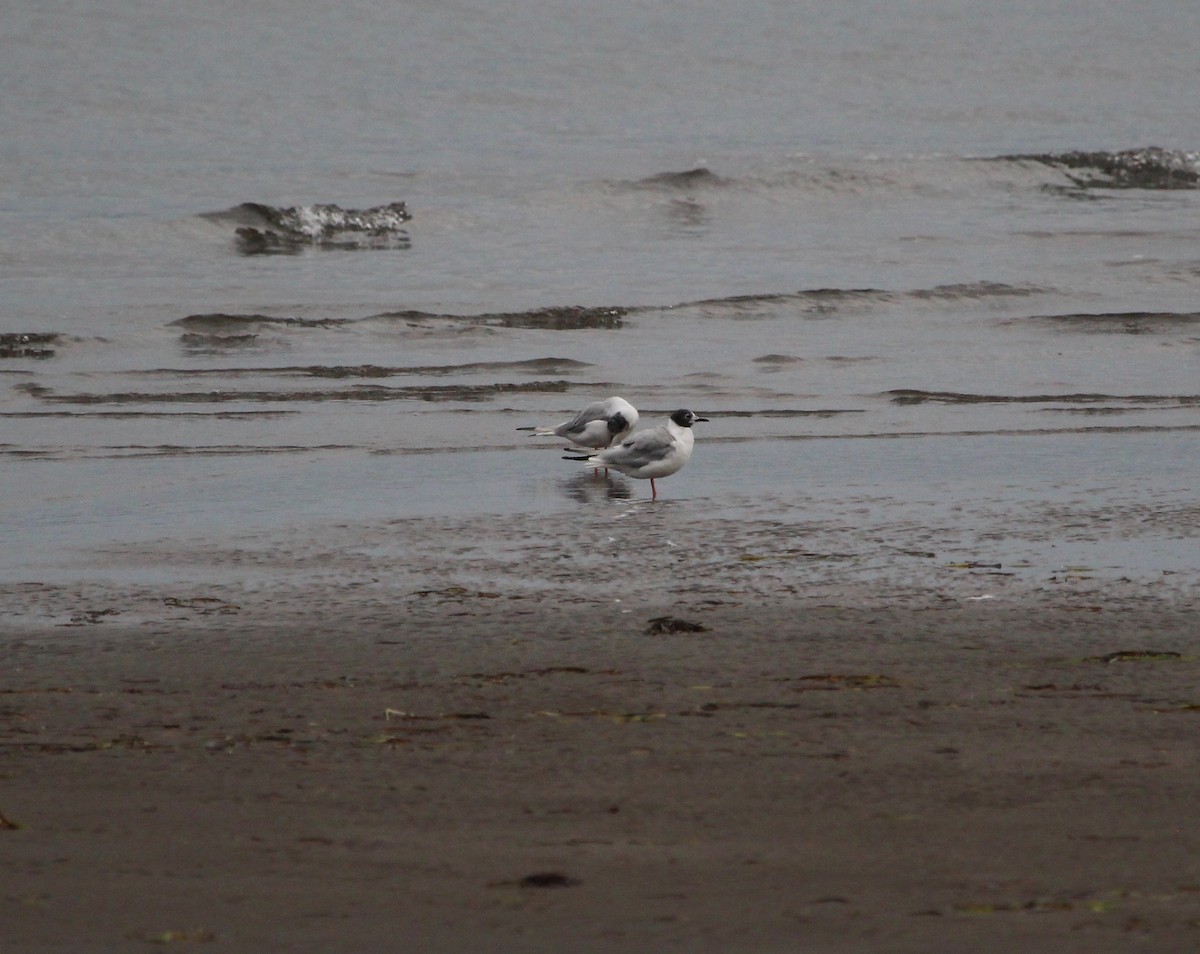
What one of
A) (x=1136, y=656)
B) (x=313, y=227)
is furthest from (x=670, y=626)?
(x=313, y=227)

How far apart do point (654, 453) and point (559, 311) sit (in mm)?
7609

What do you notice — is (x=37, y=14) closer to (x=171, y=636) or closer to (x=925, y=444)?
(x=925, y=444)

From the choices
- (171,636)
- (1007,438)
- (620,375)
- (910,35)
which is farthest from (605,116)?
(171,636)

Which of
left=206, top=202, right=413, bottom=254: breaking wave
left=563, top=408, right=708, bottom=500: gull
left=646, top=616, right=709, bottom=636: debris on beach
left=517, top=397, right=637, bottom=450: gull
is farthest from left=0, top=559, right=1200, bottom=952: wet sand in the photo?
left=206, top=202, right=413, bottom=254: breaking wave

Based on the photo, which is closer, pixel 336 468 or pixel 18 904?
pixel 18 904

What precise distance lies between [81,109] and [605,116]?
1087 centimetres

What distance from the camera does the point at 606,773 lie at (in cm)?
387

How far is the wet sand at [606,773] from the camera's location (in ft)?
9.95

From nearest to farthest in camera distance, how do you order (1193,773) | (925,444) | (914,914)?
(914,914) < (1193,773) < (925,444)

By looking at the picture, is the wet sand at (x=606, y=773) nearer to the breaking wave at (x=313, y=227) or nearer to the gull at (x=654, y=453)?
the gull at (x=654, y=453)

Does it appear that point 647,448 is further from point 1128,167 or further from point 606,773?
point 1128,167

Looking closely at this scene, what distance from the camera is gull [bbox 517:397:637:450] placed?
952 centimetres

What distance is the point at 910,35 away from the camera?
5388cm

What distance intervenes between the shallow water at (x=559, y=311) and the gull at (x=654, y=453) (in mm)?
141
